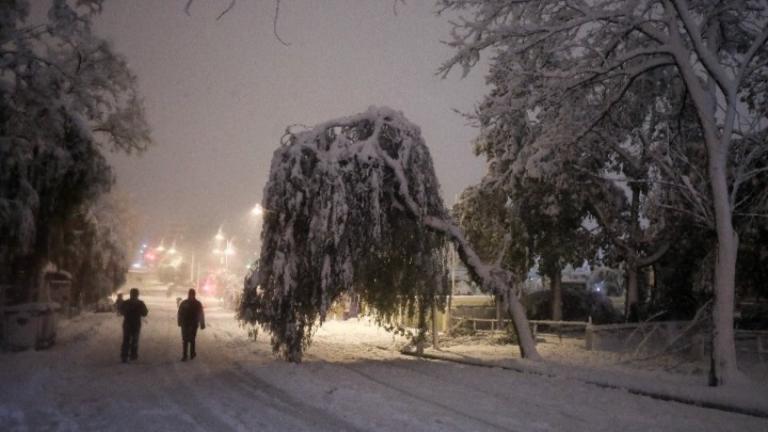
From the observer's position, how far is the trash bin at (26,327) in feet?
44.2

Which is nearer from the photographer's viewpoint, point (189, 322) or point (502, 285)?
point (189, 322)

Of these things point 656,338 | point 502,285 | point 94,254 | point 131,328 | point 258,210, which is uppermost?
point 258,210

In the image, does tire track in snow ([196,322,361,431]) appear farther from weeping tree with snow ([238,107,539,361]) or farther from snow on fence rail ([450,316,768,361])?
snow on fence rail ([450,316,768,361])

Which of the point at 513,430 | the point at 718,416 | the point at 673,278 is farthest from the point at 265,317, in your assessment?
the point at 673,278

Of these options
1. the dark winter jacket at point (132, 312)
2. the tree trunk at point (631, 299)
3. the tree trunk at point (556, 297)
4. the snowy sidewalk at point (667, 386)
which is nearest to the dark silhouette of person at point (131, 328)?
the dark winter jacket at point (132, 312)

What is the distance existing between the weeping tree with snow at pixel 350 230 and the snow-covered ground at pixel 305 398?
140cm

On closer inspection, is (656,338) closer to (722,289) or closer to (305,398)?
(722,289)

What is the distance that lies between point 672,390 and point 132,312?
1142 cm

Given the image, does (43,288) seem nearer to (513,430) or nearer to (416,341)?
(416,341)

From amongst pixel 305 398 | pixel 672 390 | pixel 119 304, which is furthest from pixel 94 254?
pixel 672 390

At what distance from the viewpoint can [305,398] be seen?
8.45 m

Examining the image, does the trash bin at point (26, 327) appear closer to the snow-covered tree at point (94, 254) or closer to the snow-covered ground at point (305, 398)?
the snow-covered ground at point (305, 398)

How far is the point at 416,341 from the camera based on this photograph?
1530 cm

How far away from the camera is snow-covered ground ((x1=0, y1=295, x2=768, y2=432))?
695 cm
